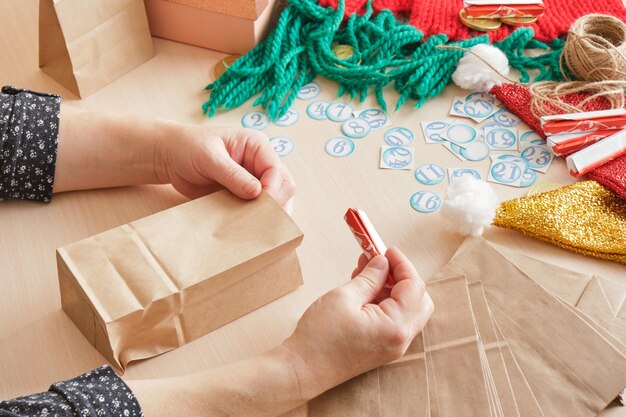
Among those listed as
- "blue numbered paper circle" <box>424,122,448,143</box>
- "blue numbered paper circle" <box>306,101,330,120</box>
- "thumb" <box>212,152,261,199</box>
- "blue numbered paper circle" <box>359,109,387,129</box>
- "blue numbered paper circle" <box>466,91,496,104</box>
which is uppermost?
"thumb" <box>212,152,261,199</box>

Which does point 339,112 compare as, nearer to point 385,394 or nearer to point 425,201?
point 425,201

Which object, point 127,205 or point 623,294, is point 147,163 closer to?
point 127,205

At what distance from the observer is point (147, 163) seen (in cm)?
93

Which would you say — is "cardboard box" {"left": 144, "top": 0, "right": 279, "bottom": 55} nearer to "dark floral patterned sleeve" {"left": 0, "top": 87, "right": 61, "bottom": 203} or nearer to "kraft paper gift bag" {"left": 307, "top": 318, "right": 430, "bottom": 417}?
"dark floral patterned sleeve" {"left": 0, "top": 87, "right": 61, "bottom": 203}

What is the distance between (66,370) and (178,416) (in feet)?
0.49

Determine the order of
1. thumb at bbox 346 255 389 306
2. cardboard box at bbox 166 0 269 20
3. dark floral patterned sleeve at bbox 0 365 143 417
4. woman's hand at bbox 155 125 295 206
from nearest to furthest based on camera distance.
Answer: dark floral patterned sleeve at bbox 0 365 143 417 → thumb at bbox 346 255 389 306 → woman's hand at bbox 155 125 295 206 → cardboard box at bbox 166 0 269 20

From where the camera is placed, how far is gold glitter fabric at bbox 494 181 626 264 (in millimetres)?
900

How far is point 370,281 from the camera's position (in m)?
0.77

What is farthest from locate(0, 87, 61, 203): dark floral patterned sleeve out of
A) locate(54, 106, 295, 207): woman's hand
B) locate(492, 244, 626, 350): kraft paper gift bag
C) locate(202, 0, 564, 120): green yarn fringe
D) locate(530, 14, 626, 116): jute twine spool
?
locate(530, 14, 626, 116): jute twine spool

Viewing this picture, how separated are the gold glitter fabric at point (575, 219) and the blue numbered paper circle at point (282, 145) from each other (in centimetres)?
30

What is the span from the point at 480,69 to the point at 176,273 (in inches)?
23.2

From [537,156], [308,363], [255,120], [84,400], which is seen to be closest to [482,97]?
[537,156]

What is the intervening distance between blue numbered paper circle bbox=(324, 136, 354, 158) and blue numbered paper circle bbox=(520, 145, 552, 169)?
0.79 feet

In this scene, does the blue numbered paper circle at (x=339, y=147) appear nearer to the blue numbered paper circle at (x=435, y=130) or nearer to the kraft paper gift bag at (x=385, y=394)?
the blue numbered paper circle at (x=435, y=130)
